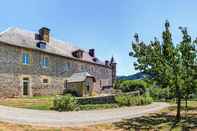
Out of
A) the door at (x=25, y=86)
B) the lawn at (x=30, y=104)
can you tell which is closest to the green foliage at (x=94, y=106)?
the lawn at (x=30, y=104)

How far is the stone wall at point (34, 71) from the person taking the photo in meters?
29.5

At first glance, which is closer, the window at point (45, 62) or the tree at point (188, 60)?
the tree at point (188, 60)

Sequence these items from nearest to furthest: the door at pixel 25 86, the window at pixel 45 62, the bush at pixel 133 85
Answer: the door at pixel 25 86 → the window at pixel 45 62 → the bush at pixel 133 85

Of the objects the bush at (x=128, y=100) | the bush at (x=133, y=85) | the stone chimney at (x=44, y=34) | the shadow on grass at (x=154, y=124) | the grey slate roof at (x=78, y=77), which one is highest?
the stone chimney at (x=44, y=34)

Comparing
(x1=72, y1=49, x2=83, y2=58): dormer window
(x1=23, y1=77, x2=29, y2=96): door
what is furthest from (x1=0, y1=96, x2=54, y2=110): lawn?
(x1=72, y1=49, x2=83, y2=58): dormer window

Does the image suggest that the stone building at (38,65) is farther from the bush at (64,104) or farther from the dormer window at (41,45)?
the bush at (64,104)

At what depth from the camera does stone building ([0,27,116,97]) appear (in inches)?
1178

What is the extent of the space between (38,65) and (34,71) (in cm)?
101

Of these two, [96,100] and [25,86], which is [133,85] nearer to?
[25,86]

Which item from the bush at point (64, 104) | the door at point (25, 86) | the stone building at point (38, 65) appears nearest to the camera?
the bush at point (64, 104)

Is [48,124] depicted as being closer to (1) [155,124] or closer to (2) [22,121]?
(2) [22,121]

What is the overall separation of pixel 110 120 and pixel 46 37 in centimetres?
2370

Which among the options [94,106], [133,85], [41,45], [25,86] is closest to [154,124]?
[94,106]

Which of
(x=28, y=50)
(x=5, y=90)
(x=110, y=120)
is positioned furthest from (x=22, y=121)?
(x=28, y=50)
